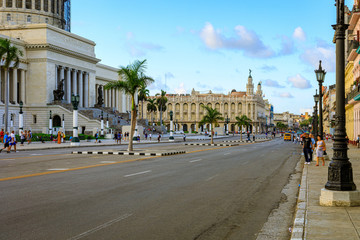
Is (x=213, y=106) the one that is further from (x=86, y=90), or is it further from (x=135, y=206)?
(x=135, y=206)

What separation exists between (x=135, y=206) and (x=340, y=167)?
4444mm

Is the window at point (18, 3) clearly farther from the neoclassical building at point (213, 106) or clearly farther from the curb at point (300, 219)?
the curb at point (300, 219)

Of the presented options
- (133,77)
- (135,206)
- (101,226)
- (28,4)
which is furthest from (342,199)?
(28,4)

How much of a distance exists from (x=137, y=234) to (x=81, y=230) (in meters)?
0.95

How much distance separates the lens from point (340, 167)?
30.5ft

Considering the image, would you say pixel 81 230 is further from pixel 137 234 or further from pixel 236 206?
pixel 236 206

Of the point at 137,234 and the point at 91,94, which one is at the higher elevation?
the point at 91,94

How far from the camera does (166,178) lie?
1469 centimetres

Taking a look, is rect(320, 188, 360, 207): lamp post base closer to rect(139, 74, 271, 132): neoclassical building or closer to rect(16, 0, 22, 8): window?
rect(16, 0, 22, 8): window

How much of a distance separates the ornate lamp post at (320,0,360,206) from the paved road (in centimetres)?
137

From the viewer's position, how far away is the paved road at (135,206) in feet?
23.5

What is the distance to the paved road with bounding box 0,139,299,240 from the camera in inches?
283

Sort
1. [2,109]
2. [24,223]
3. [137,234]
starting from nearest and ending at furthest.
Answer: [137,234]
[24,223]
[2,109]

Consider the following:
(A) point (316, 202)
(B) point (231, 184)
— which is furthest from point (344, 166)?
(B) point (231, 184)
